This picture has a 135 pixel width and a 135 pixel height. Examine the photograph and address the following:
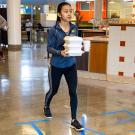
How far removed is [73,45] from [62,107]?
1.65 meters

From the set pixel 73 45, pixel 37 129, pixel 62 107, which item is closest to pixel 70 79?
pixel 73 45

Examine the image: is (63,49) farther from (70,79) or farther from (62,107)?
(62,107)

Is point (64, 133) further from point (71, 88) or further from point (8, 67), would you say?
point (8, 67)

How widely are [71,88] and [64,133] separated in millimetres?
558

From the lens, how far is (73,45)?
12.3ft

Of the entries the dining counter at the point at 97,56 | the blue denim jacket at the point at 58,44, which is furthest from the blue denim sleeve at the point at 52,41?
the dining counter at the point at 97,56

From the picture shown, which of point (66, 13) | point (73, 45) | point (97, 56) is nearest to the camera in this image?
point (73, 45)

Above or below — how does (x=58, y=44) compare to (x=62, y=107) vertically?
above

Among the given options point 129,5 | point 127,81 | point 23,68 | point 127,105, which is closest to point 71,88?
point 127,105

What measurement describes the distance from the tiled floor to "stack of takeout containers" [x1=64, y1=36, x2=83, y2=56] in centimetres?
84

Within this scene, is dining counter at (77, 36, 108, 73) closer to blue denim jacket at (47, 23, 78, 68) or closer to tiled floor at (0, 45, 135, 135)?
tiled floor at (0, 45, 135, 135)

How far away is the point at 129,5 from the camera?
20.8 m

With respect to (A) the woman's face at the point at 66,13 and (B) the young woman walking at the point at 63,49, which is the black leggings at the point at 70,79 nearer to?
(B) the young woman walking at the point at 63,49

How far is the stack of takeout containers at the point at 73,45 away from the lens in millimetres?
3736
